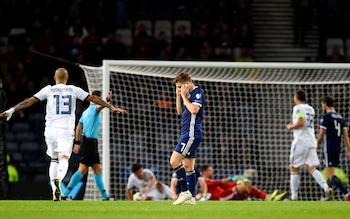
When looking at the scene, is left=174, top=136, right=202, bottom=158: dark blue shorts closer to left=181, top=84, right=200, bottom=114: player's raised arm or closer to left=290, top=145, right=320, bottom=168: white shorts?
left=181, top=84, right=200, bottom=114: player's raised arm

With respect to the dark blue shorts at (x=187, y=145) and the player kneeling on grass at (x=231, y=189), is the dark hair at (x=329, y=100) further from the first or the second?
the dark blue shorts at (x=187, y=145)

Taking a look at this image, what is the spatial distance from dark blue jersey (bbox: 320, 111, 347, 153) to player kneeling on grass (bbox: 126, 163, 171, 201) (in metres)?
3.40

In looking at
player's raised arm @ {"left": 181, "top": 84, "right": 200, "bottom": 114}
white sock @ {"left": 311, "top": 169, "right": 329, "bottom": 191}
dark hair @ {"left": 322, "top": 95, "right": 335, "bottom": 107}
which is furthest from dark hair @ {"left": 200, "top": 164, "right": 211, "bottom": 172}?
player's raised arm @ {"left": 181, "top": 84, "right": 200, "bottom": 114}

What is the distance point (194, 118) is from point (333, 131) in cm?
515

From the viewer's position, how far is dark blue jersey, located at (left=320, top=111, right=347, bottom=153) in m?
17.9

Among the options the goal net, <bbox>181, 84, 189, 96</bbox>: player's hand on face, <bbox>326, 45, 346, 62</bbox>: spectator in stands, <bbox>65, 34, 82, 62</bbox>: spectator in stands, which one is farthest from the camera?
<bbox>326, 45, 346, 62</bbox>: spectator in stands

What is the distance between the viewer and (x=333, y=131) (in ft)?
59.1

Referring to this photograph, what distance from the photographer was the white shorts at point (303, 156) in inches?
697

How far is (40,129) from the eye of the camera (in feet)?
74.9

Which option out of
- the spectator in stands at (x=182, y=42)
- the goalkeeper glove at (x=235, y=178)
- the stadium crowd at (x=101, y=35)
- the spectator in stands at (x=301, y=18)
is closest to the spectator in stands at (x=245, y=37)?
the stadium crowd at (x=101, y=35)

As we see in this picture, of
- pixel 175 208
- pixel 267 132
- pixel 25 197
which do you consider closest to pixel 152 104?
pixel 267 132

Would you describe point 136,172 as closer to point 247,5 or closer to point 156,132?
point 156,132

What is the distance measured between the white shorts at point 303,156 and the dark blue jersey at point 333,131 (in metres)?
0.37

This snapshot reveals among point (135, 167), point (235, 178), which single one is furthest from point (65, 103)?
point (235, 178)
